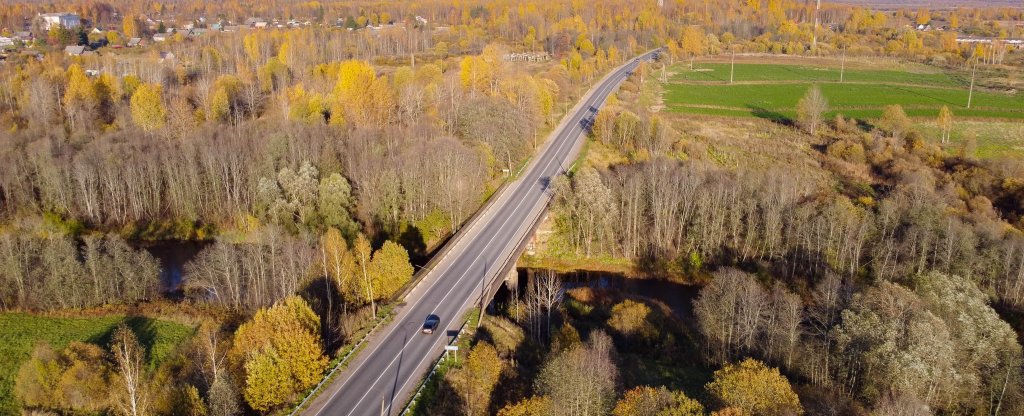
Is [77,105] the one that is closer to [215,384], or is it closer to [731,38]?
[215,384]

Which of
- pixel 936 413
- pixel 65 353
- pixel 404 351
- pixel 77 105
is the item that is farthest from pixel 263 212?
pixel 936 413

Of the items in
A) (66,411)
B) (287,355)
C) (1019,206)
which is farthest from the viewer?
(1019,206)

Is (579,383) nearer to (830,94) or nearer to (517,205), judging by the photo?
(517,205)

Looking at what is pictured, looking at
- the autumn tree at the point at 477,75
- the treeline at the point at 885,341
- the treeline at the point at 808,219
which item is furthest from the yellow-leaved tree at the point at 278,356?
the autumn tree at the point at 477,75

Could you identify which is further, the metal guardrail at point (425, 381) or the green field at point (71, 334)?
the green field at point (71, 334)

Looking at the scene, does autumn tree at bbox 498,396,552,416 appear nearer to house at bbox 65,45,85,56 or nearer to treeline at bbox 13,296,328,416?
treeline at bbox 13,296,328,416

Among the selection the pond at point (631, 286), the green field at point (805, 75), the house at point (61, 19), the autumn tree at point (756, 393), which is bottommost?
the pond at point (631, 286)

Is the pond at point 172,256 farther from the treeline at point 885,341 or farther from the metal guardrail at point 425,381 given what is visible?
the treeline at point 885,341
